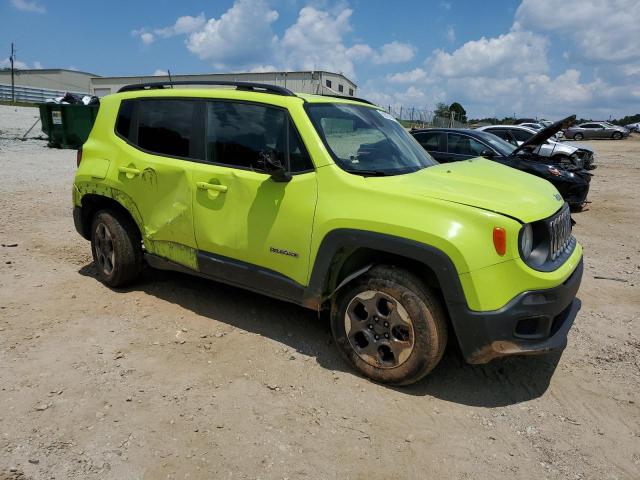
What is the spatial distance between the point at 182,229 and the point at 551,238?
2.71m

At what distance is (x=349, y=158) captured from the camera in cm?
344

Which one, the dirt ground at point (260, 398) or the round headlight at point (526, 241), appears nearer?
the dirt ground at point (260, 398)

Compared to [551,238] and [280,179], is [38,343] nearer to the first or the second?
[280,179]

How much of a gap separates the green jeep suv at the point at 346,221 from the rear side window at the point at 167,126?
0.05 ft

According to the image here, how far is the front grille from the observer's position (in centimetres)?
311

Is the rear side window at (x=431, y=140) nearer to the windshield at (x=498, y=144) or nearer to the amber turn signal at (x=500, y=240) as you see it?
the windshield at (x=498, y=144)

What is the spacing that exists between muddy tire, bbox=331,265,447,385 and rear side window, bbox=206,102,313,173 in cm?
93

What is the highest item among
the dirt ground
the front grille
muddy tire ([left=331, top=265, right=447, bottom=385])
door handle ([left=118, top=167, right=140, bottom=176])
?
door handle ([left=118, top=167, right=140, bottom=176])

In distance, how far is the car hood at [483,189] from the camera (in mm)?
2922

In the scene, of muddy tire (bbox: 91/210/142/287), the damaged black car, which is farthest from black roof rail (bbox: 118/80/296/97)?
the damaged black car

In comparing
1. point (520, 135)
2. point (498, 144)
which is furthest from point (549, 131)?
point (520, 135)

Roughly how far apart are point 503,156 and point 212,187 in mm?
6951

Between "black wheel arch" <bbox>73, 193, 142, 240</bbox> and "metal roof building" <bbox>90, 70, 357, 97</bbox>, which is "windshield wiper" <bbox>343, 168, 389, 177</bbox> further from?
"metal roof building" <bbox>90, 70, 357, 97</bbox>

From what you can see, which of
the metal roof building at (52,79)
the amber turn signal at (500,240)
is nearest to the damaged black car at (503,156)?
the amber turn signal at (500,240)
